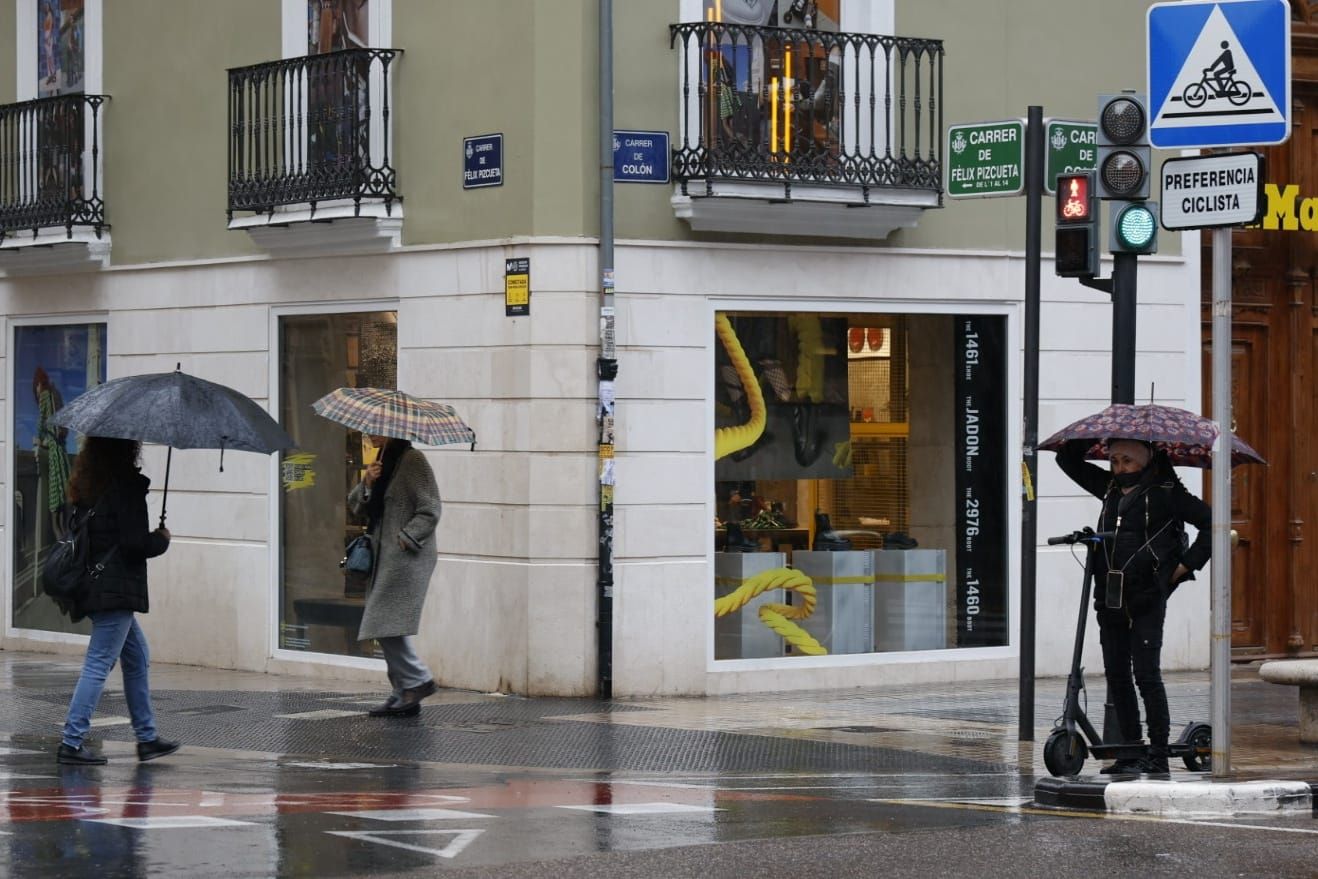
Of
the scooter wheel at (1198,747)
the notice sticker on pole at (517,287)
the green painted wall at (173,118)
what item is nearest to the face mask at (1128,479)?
the scooter wheel at (1198,747)

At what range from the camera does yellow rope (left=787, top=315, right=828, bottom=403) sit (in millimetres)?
15578

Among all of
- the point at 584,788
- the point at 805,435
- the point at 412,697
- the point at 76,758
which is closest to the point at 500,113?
the point at 805,435

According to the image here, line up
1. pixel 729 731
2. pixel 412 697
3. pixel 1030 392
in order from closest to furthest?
1. pixel 1030 392
2. pixel 729 731
3. pixel 412 697

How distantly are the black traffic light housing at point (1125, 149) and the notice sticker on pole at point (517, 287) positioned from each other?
466 centimetres

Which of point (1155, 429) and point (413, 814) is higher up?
point (1155, 429)

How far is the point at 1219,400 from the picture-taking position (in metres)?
10.0

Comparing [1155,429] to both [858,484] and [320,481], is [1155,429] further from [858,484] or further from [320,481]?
[320,481]

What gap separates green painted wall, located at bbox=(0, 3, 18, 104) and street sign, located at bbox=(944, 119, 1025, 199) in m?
9.46

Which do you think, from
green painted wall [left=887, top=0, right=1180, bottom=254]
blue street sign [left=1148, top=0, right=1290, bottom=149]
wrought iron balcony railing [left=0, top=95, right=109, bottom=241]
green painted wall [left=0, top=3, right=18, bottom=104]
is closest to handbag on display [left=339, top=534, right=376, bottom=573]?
green painted wall [left=887, top=0, right=1180, bottom=254]

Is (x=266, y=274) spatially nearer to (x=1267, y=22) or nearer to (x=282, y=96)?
(x=282, y=96)

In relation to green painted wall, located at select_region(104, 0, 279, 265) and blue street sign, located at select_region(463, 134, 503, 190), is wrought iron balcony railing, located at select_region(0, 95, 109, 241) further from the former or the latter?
blue street sign, located at select_region(463, 134, 503, 190)

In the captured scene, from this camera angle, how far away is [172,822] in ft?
28.2

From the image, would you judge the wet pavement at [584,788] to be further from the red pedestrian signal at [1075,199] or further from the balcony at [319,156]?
the balcony at [319,156]

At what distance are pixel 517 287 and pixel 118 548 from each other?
452cm
